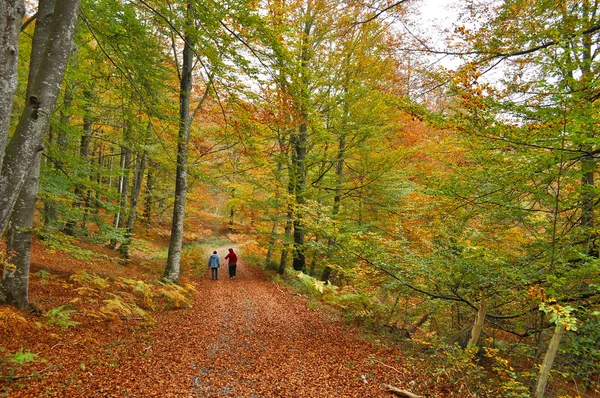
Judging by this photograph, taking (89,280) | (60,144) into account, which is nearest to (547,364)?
(89,280)

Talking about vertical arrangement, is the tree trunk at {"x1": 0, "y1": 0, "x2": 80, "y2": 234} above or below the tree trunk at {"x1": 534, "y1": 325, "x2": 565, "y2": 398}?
above

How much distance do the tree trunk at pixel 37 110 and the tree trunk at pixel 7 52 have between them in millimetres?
261

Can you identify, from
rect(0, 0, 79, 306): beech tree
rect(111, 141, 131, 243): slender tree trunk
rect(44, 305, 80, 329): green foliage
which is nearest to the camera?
rect(0, 0, 79, 306): beech tree

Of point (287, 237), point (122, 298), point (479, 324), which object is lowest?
point (122, 298)

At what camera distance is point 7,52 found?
2.43m

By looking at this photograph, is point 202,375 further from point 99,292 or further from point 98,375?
point 99,292

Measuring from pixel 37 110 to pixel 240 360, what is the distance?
474cm

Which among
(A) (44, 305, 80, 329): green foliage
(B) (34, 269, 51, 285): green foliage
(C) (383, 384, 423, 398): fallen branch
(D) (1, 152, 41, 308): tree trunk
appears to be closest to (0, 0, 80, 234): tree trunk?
(D) (1, 152, 41, 308): tree trunk

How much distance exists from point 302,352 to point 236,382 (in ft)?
5.58

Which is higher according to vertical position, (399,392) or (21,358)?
(21,358)

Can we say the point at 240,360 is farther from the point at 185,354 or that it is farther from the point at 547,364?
the point at 547,364

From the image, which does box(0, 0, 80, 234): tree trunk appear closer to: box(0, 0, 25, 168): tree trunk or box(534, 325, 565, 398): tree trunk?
box(0, 0, 25, 168): tree trunk

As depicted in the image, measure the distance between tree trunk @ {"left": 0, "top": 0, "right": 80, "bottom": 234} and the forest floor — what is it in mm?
2236

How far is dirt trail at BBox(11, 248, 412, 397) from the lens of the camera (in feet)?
13.1
